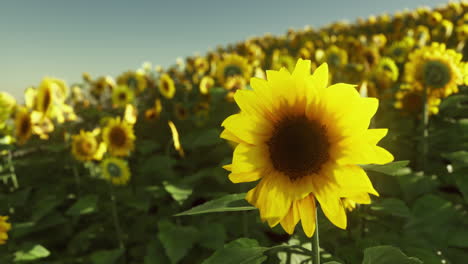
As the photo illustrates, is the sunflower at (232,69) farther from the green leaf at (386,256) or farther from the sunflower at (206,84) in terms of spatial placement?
the green leaf at (386,256)

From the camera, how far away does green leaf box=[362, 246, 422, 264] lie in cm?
103

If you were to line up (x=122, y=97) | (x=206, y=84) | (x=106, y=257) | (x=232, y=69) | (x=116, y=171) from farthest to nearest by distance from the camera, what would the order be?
(x=122, y=97) < (x=206, y=84) < (x=232, y=69) < (x=116, y=171) < (x=106, y=257)

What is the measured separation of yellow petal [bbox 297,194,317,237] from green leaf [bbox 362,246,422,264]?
0.80 ft

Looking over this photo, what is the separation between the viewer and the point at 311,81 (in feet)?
3.20

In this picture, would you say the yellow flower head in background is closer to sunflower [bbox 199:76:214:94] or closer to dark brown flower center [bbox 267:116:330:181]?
sunflower [bbox 199:76:214:94]

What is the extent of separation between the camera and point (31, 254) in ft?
7.61

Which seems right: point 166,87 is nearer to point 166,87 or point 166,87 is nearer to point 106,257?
point 166,87

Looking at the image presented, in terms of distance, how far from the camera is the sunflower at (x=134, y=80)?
5168mm

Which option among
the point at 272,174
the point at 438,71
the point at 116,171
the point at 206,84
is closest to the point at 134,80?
the point at 206,84

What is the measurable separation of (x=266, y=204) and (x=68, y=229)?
2.72m

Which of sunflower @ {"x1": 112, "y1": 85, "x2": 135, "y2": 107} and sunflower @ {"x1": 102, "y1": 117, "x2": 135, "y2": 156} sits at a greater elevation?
sunflower @ {"x1": 112, "y1": 85, "x2": 135, "y2": 107}

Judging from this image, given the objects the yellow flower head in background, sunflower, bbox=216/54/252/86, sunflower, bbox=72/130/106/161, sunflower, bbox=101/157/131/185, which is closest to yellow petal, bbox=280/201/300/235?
sunflower, bbox=101/157/131/185

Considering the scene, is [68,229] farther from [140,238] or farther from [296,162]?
[296,162]

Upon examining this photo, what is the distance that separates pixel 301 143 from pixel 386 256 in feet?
1.37
